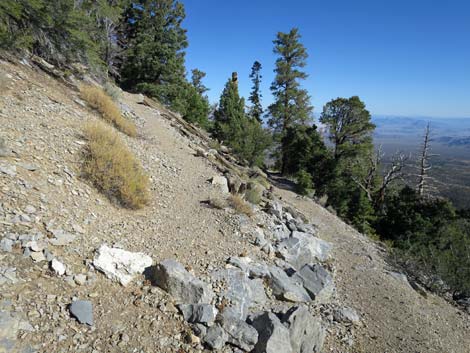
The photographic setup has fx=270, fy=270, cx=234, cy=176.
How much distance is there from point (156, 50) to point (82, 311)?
19.4 meters

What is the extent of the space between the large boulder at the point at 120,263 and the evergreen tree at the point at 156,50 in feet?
56.5

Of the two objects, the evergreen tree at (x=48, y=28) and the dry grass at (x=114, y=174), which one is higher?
the evergreen tree at (x=48, y=28)

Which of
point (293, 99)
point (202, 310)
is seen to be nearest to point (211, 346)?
point (202, 310)

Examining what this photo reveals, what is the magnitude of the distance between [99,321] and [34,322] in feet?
2.36

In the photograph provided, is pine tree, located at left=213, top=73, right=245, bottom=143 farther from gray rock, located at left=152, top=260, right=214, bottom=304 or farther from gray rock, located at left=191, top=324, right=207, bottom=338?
gray rock, located at left=191, top=324, right=207, bottom=338

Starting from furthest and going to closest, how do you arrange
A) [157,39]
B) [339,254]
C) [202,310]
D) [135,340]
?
[157,39]
[339,254]
[202,310]
[135,340]

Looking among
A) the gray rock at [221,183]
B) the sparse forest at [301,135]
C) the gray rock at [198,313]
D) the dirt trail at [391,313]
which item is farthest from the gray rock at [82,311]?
the sparse forest at [301,135]

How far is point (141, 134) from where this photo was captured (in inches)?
421

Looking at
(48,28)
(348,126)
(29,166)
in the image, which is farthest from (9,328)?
(348,126)

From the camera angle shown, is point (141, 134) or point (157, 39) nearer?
point (141, 134)

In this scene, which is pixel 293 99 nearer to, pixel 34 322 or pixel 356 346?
pixel 356 346

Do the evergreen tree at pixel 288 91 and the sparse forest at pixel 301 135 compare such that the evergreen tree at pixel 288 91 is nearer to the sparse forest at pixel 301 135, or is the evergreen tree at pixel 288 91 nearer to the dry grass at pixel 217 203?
the sparse forest at pixel 301 135

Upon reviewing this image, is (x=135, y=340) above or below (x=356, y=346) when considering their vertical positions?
above

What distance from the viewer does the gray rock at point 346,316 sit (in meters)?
5.63
